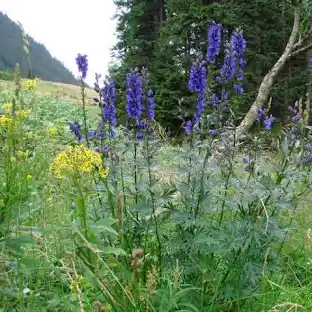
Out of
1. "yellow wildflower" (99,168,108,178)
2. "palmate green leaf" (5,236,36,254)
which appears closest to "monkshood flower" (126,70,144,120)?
"yellow wildflower" (99,168,108,178)

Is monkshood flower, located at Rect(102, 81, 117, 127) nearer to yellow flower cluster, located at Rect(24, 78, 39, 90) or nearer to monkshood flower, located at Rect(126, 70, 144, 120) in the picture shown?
monkshood flower, located at Rect(126, 70, 144, 120)

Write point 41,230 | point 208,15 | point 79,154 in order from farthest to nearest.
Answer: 1. point 208,15
2. point 41,230
3. point 79,154

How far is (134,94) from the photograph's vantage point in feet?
10.8

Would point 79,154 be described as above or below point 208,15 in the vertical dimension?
below

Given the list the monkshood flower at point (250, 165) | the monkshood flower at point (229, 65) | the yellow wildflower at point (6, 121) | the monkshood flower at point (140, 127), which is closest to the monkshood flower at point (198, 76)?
the monkshood flower at point (229, 65)

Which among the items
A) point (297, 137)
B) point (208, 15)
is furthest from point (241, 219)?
point (208, 15)

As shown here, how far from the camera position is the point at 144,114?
3.50 metres

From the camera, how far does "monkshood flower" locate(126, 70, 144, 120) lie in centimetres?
325

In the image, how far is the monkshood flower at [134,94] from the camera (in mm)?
3252

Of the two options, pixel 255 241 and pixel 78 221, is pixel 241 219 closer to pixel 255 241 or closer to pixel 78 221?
pixel 255 241

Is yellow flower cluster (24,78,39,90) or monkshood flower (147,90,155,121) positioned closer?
yellow flower cluster (24,78,39,90)

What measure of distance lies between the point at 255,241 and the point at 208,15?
49.0ft

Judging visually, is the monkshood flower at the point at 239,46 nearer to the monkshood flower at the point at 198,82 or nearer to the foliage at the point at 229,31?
the monkshood flower at the point at 198,82

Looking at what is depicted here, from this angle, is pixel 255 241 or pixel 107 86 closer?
pixel 255 241
